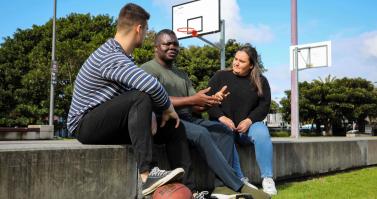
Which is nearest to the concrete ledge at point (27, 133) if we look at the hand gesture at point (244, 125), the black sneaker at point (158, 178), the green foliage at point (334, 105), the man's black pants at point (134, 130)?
the hand gesture at point (244, 125)

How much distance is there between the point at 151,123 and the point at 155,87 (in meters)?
0.26

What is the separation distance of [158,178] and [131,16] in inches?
48.3

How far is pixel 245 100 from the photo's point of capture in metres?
4.93

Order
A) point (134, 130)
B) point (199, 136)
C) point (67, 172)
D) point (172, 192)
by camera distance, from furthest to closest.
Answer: point (199, 136)
point (67, 172)
point (134, 130)
point (172, 192)

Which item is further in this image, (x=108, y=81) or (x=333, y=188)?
(x=333, y=188)

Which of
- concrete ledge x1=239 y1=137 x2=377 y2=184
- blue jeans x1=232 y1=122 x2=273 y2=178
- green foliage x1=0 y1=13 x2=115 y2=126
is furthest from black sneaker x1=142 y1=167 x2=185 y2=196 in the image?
green foliage x1=0 y1=13 x2=115 y2=126

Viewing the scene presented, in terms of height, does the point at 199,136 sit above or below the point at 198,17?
below

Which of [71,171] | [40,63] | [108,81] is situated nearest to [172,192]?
[71,171]

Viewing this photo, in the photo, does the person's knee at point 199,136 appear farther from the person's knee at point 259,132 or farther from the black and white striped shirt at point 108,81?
the person's knee at point 259,132

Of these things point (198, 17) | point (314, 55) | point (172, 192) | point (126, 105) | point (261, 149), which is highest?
point (198, 17)

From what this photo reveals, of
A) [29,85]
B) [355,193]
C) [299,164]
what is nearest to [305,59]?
[299,164]

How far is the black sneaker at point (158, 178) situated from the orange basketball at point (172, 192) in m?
0.03

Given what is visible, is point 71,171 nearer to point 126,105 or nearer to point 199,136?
point 126,105

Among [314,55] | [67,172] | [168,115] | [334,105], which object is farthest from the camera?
[334,105]
